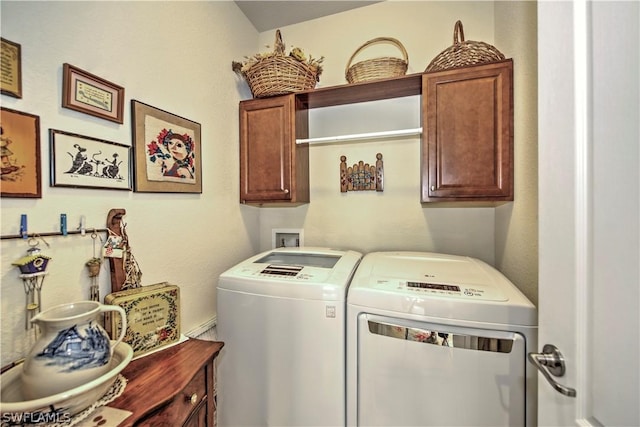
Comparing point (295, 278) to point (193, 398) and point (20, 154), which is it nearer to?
point (193, 398)

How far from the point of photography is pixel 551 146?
2.09 ft

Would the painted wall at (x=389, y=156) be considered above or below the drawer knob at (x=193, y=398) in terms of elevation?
above

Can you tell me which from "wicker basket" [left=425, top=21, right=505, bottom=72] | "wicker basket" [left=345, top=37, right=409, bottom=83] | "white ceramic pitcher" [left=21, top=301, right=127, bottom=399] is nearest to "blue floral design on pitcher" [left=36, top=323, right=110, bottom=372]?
"white ceramic pitcher" [left=21, top=301, right=127, bottom=399]

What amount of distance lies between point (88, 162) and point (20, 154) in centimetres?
18

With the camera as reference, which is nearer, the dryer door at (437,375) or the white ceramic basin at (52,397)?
the white ceramic basin at (52,397)

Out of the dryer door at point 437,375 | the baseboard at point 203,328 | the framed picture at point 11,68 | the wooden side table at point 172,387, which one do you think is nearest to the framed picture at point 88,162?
the framed picture at point 11,68

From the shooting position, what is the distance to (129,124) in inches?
41.4

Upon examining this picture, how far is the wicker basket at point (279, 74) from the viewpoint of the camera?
146 cm

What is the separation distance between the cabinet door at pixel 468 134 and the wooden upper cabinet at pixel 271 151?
752 millimetres

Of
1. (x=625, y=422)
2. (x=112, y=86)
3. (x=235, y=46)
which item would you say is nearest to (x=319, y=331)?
(x=625, y=422)

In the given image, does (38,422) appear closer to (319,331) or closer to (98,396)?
(98,396)

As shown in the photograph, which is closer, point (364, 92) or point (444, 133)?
point (444, 133)

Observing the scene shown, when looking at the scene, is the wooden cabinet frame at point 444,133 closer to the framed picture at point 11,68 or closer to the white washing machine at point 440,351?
the white washing machine at point 440,351

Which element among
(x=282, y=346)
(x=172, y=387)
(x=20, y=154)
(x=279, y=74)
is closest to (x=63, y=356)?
(x=172, y=387)
